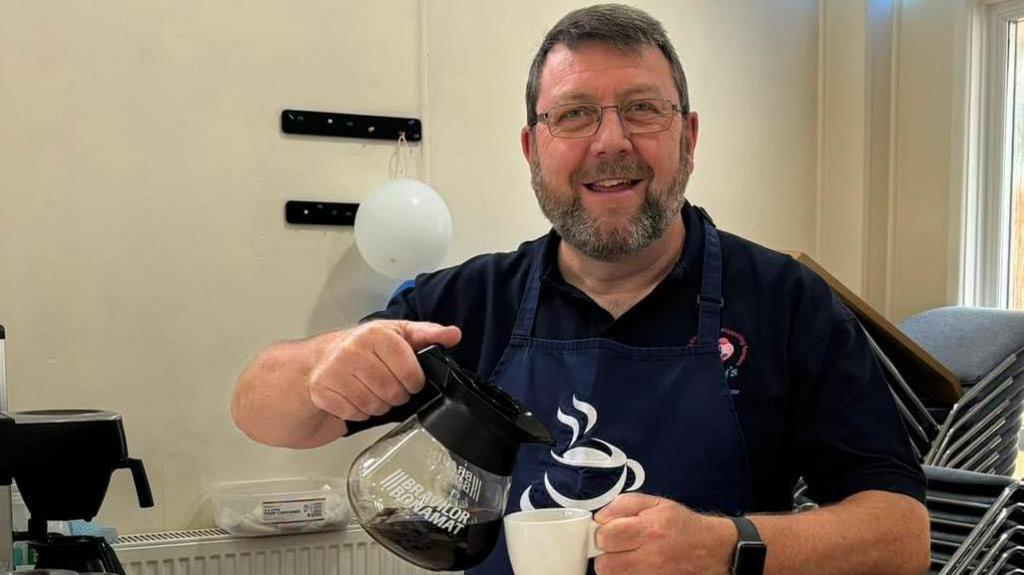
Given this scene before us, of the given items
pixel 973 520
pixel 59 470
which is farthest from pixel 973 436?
pixel 59 470

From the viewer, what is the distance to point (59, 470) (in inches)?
55.8

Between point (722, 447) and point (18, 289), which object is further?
point (18, 289)

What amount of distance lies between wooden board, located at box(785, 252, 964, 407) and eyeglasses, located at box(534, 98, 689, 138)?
702mm

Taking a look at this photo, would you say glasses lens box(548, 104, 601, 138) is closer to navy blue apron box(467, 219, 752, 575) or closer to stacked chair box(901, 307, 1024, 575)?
navy blue apron box(467, 219, 752, 575)

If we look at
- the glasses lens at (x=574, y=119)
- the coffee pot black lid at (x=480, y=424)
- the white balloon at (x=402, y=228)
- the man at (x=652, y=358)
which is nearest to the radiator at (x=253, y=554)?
the white balloon at (x=402, y=228)

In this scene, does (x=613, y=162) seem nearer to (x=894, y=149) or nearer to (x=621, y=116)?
(x=621, y=116)

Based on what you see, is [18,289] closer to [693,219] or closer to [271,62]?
[271,62]

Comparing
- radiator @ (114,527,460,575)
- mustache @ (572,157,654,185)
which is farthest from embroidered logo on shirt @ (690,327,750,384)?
radiator @ (114,527,460,575)

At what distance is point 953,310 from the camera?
262 centimetres

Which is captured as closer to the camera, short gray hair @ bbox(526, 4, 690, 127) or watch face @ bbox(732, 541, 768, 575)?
watch face @ bbox(732, 541, 768, 575)

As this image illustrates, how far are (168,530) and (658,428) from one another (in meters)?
1.61

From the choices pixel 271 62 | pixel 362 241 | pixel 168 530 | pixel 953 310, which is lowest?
pixel 168 530

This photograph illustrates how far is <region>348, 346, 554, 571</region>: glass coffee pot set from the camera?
2.95 ft

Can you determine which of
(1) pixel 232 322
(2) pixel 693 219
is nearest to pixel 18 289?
(1) pixel 232 322
